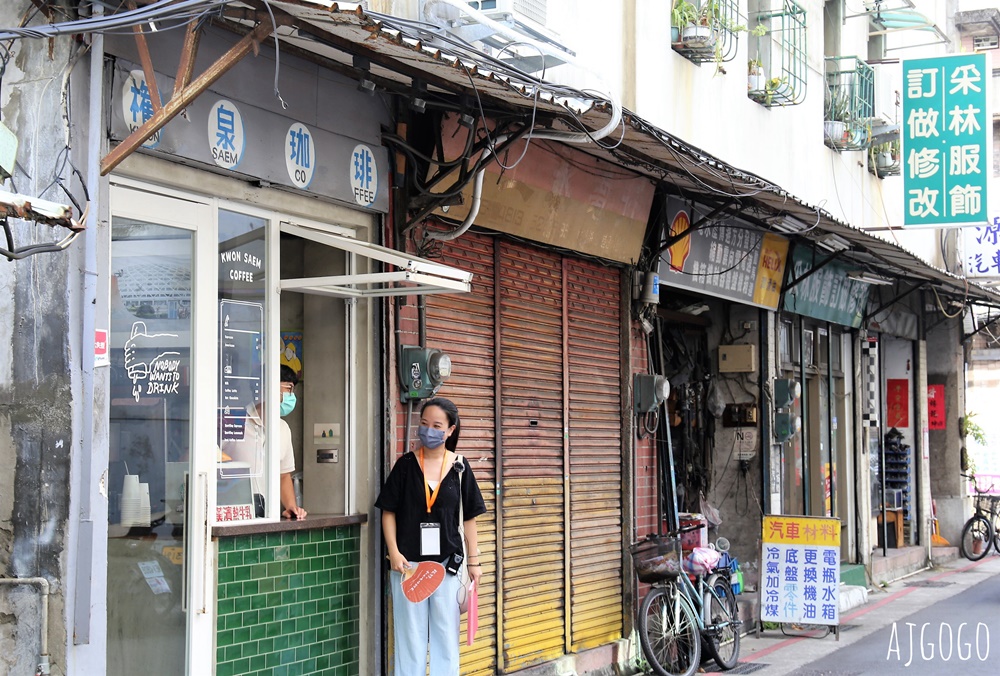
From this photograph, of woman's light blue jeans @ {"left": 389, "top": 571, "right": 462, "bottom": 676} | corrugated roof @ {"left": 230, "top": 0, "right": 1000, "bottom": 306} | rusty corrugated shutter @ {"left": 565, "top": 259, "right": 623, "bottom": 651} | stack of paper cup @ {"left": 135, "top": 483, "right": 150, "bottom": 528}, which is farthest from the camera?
rusty corrugated shutter @ {"left": 565, "top": 259, "right": 623, "bottom": 651}

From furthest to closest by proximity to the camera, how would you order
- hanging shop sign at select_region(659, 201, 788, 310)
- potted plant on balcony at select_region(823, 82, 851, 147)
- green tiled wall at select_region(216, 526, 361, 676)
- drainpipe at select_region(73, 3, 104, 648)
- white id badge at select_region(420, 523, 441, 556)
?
potted plant on balcony at select_region(823, 82, 851, 147)
hanging shop sign at select_region(659, 201, 788, 310)
white id badge at select_region(420, 523, 441, 556)
green tiled wall at select_region(216, 526, 361, 676)
drainpipe at select_region(73, 3, 104, 648)

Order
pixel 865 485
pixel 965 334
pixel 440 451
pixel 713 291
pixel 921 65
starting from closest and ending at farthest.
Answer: pixel 440 451 < pixel 713 291 < pixel 921 65 < pixel 865 485 < pixel 965 334

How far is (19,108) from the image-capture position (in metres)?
5.26

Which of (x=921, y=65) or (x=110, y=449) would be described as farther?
(x=921, y=65)

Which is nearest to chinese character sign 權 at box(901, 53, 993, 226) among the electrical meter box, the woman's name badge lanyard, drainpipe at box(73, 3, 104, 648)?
the electrical meter box

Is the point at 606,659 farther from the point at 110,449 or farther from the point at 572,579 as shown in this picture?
the point at 110,449

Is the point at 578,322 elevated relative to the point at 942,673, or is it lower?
elevated

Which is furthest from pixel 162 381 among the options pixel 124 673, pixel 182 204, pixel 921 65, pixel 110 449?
pixel 921 65

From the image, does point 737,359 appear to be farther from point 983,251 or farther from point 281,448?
point 983,251

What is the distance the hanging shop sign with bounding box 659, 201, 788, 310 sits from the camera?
11.4 m

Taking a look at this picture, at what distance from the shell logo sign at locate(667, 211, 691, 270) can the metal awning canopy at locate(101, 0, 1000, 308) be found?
2.21 ft

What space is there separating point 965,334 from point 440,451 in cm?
1706

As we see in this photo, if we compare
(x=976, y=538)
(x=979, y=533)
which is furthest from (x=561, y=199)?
(x=979, y=533)

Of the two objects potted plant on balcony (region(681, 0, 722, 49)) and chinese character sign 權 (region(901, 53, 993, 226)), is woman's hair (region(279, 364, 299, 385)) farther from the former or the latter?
chinese character sign 權 (region(901, 53, 993, 226))
